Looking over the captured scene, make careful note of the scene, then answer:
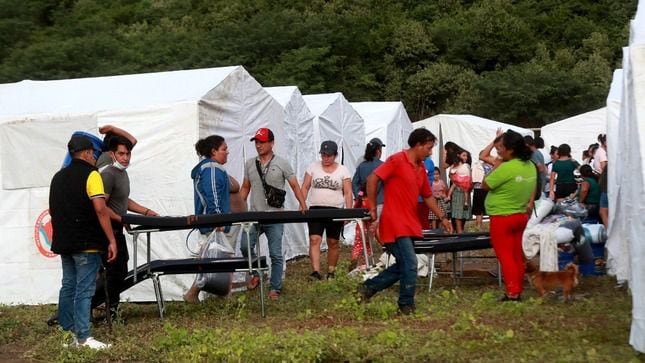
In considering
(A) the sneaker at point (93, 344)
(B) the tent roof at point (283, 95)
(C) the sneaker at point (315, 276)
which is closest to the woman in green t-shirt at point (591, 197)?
(C) the sneaker at point (315, 276)

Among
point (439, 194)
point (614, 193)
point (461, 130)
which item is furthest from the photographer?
point (461, 130)

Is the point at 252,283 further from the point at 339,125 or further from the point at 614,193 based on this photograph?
the point at 339,125

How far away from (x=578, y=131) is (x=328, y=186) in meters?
19.6

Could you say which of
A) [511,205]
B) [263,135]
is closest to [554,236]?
[511,205]

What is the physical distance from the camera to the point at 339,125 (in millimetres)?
17250

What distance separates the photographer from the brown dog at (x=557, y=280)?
350 inches

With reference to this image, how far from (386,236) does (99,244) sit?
2502 mm

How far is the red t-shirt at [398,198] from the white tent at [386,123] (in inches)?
494

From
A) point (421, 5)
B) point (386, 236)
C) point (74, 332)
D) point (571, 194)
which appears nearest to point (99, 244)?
point (74, 332)

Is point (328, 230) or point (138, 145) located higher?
point (138, 145)

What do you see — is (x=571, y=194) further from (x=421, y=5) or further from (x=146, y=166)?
(x=421, y=5)

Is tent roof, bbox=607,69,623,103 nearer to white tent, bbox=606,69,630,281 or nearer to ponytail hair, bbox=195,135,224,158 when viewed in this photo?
white tent, bbox=606,69,630,281

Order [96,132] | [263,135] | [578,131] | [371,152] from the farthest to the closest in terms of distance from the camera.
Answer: [578,131] → [371,152] → [96,132] → [263,135]

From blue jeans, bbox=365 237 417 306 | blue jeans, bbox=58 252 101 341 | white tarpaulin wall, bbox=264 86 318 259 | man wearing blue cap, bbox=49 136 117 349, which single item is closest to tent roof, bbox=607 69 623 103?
white tarpaulin wall, bbox=264 86 318 259
